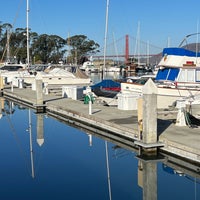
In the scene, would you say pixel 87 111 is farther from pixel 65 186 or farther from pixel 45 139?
pixel 65 186

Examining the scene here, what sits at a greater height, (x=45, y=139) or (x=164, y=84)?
(x=164, y=84)

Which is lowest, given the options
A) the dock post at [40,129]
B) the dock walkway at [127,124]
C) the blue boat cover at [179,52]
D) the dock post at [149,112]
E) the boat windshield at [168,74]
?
the dock post at [40,129]

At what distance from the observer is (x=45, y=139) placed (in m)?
18.4

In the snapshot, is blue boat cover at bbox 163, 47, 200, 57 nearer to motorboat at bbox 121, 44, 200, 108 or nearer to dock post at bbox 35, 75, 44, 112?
motorboat at bbox 121, 44, 200, 108

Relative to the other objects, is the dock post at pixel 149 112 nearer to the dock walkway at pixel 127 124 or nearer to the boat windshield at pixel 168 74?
the dock walkway at pixel 127 124

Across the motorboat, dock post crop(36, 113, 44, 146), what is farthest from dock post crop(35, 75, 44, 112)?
the motorboat

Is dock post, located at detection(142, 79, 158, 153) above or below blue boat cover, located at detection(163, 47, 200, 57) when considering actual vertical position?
below

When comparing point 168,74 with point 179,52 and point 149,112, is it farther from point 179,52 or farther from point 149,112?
point 149,112

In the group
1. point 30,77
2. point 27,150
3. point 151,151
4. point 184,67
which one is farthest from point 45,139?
point 30,77

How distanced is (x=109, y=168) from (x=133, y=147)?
2.09m

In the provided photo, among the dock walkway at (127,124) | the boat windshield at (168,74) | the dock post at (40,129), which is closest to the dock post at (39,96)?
the dock walkway at (127,124)

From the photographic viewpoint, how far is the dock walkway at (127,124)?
12.7 meters

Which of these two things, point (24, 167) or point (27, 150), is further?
point (27, 150)

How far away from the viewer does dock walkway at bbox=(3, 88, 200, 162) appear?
12656 mm
